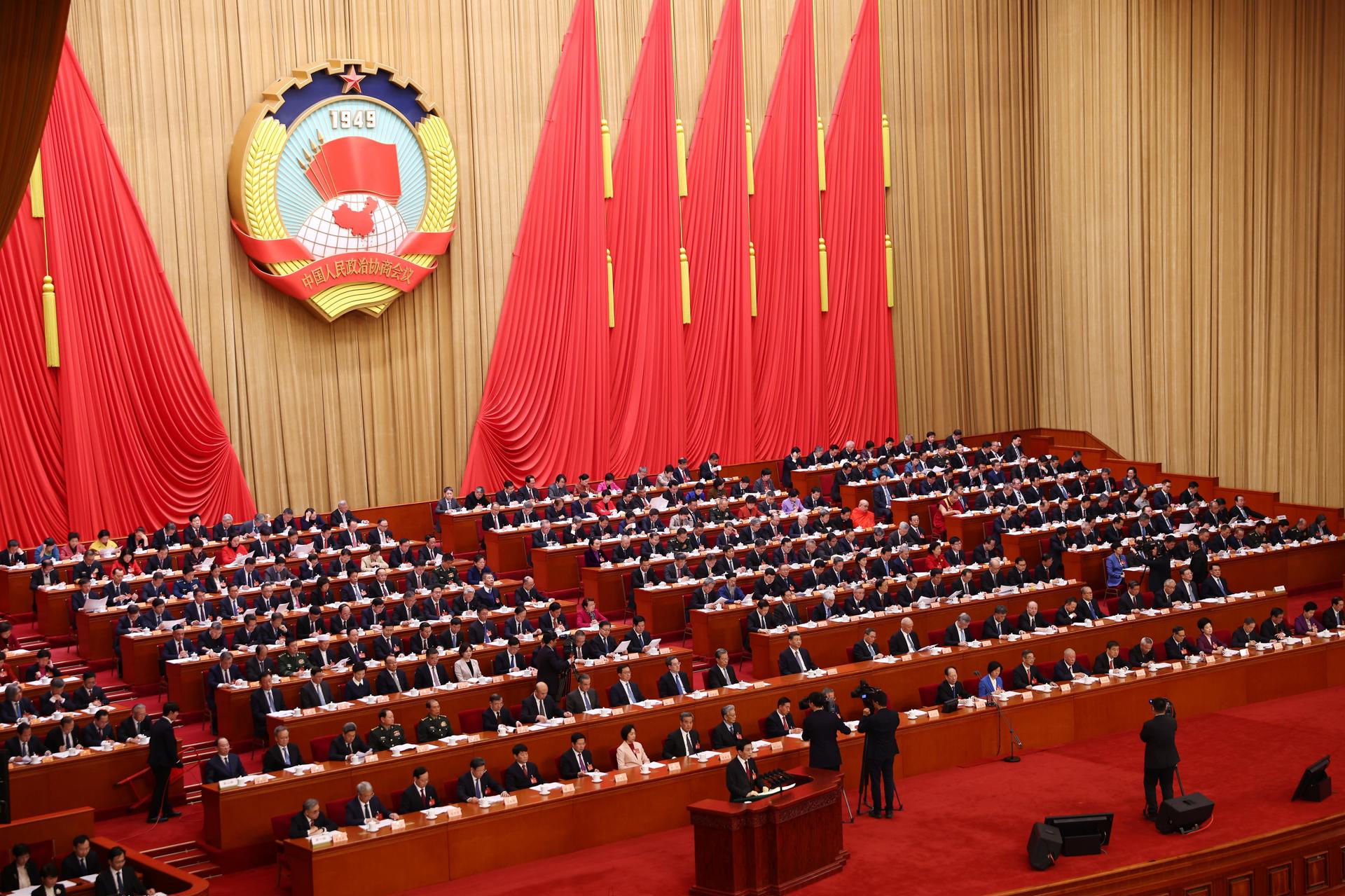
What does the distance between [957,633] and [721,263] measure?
842cm

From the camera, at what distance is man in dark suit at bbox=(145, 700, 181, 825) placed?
10.1 metres

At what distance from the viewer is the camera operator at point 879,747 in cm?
998

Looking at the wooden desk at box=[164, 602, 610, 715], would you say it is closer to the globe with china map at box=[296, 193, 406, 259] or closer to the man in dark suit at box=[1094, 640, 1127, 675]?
the man in dark suit at box=[1094, 640, 1127, 675]

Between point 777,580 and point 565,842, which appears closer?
point 565,842

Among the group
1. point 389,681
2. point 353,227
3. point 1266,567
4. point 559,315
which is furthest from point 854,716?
point 353,227

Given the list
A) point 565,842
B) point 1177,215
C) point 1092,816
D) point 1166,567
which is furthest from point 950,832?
point 1177,215

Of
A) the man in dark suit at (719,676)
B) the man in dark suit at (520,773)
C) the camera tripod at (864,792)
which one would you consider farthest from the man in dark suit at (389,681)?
the camera tripod at (864,792)

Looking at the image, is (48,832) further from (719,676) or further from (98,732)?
(719,676)

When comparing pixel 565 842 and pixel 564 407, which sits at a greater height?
pixel 564 407

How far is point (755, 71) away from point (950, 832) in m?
13.0

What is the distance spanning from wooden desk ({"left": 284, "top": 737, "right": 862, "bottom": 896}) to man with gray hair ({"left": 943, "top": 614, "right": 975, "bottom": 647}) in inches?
95.5

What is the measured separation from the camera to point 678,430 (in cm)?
1966

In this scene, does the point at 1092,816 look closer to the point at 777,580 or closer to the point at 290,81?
the point at 777,580

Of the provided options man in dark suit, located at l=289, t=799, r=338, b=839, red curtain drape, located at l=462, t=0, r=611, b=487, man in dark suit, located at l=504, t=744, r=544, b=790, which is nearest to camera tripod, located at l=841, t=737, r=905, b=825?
man in dark suit, located at l=504, t=744, r=544, b=790
